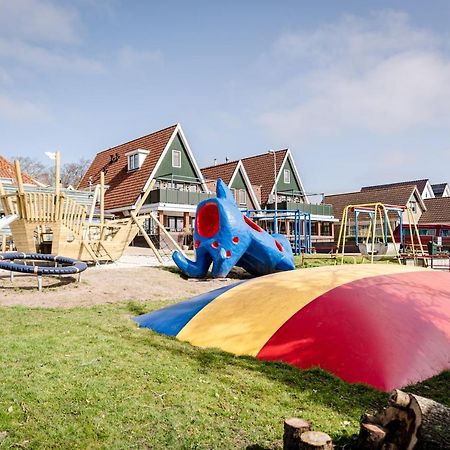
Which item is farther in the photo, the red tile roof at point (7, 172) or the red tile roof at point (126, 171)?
the red tile roof at point (126, 171)

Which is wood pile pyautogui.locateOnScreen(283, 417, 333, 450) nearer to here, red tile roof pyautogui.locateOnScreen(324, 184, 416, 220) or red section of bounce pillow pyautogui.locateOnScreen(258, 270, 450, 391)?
red section of bounce pillow pyautogui.locateOnScreen(258, 270, 450, 391)

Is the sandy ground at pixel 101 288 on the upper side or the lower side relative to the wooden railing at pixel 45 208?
lower

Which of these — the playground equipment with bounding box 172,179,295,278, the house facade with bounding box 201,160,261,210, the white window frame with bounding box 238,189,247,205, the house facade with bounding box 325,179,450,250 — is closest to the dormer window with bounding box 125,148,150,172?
the house facade with bounding box 201,160,261,210

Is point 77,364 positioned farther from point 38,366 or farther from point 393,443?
point 393,443

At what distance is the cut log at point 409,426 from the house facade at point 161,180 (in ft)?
91.7

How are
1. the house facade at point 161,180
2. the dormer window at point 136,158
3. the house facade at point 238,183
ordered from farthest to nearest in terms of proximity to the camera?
1. the house facade at point 238,183
2. the dormer window at point 136,158
3. the house facade at point 161,180

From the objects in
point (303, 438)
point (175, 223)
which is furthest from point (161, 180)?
point (303, 438)

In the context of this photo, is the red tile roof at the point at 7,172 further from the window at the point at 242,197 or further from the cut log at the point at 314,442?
the cut log at the point at 314,442

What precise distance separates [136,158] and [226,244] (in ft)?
74.8

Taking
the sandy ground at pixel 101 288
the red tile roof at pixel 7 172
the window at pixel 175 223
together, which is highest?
the red tile roof at pixel 7 172

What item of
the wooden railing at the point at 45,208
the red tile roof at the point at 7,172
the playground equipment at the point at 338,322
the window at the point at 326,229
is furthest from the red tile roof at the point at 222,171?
the playground equipment at the point at 338,322

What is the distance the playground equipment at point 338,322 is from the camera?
202 inches

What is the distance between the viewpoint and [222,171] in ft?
138

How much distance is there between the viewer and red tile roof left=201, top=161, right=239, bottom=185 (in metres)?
40.5
